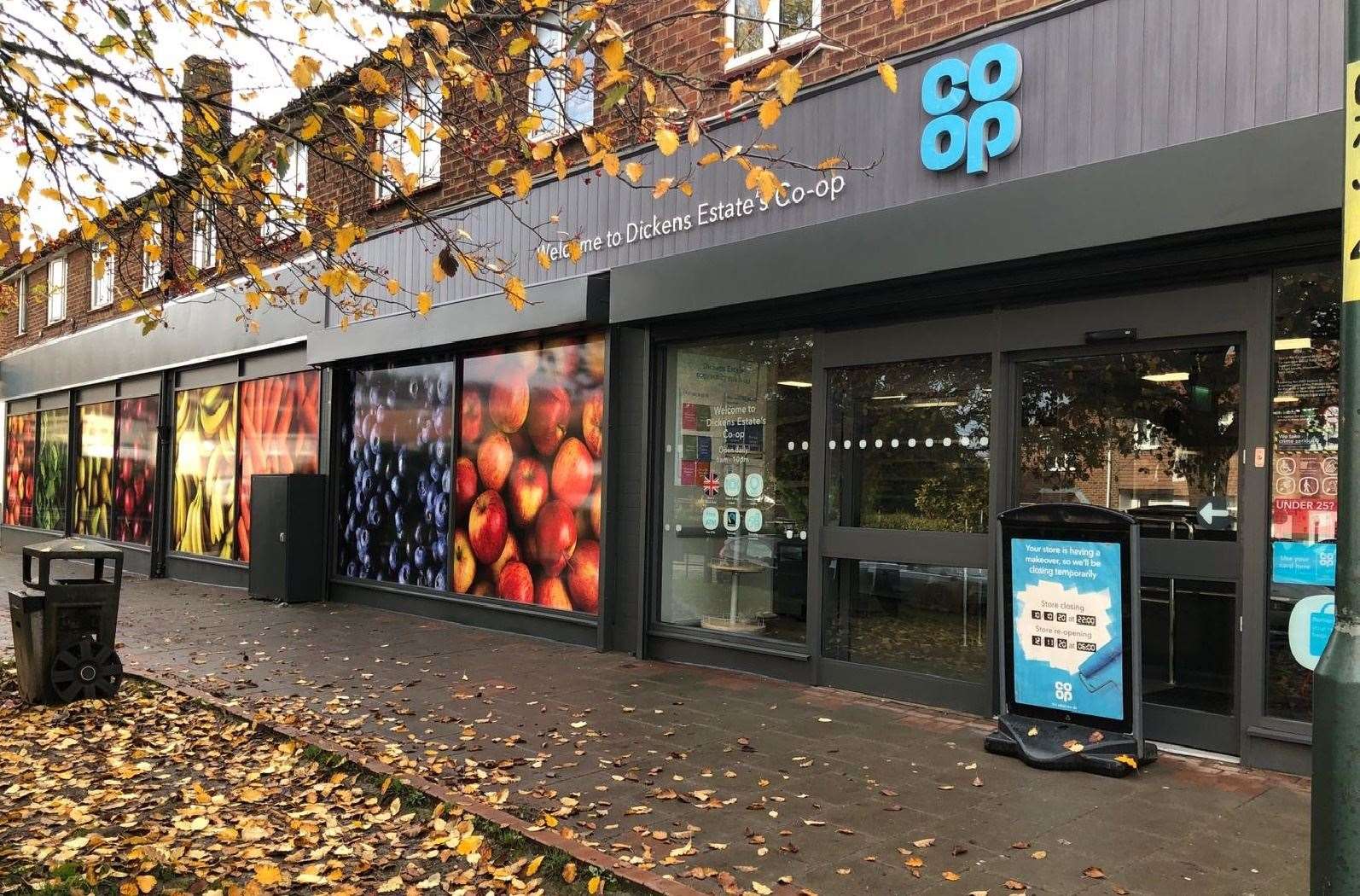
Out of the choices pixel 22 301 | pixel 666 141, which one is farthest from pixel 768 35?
pixel 22 301

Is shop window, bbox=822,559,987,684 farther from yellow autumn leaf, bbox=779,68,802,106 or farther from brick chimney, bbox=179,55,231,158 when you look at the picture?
brick chimney, bbox=179,55,231,158

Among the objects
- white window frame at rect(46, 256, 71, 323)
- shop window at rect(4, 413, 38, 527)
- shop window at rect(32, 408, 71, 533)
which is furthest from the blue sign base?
shop window at rect(4, 413, 38, 527)

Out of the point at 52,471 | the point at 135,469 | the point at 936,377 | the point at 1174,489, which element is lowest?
the point at 52,471

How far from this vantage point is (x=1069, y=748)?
554 cm

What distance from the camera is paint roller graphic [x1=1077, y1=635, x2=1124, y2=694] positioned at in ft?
18.2

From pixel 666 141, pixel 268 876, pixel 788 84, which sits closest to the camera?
pixel 268 876

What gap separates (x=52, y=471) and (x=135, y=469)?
202 inches

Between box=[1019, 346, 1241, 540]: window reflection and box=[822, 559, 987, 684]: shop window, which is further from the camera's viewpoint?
box=[822, 559, 987, 684]: shop window

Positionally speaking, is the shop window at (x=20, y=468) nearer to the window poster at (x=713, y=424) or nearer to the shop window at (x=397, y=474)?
the shop window at (x=397, y=474)

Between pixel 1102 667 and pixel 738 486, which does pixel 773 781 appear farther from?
pixel 738 486

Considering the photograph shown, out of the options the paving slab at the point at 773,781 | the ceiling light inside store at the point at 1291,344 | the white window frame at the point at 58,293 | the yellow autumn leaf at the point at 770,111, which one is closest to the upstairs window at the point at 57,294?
the white window frame at the point at 58,293

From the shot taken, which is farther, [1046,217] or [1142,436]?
[1142,436]

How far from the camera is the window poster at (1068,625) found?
559 cm

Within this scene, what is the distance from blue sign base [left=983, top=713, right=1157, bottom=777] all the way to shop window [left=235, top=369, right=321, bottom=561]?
32.4 feet
